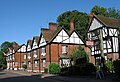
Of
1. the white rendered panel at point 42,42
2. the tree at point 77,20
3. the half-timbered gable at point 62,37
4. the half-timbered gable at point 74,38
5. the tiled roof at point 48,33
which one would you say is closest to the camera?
the half-timbered gable at point 62,37

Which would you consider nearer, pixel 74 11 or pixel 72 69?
pixel 72 69

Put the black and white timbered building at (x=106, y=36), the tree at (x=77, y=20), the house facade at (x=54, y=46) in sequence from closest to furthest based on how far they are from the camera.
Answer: the black and white timbered building at (x=106, y=36) < the house facade at (x=54, y=46) < the tree at (x=77, y=20)

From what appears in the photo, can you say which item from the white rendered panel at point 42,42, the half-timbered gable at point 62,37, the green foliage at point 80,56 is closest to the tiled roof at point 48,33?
the half-timbered gable at point 62,37

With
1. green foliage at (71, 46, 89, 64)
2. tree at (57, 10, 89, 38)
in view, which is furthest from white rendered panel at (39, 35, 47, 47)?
tree at (57, 10, 89, 38)

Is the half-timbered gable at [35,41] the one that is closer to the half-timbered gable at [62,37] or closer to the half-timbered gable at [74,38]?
the half-timbered gable at [62,37]

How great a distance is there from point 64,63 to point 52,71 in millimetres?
6305

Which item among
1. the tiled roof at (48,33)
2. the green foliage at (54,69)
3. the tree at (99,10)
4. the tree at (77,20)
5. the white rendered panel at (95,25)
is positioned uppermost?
the tree at (99,10)

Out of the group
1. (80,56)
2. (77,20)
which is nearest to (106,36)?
(80,56)

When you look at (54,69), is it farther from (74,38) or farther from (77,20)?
(77,20)

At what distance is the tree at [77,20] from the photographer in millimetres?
62469

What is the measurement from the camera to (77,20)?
6481 centimetres

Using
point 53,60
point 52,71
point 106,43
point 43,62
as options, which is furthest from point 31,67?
point 106,43

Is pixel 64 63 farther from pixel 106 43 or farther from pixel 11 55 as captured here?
pixel 11 55

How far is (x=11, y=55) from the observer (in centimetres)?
7625
